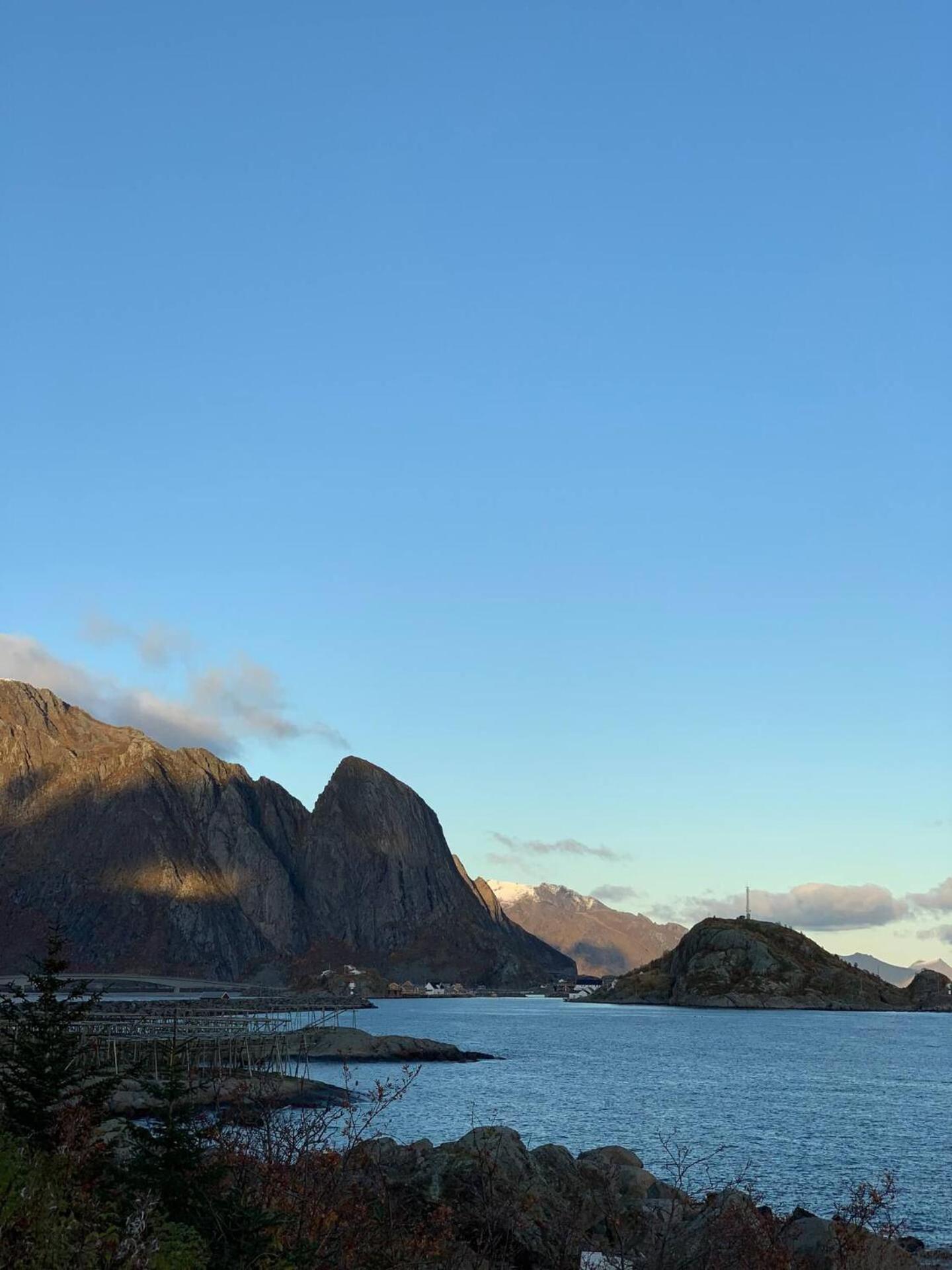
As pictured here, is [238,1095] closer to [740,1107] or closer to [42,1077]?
[42,1077]

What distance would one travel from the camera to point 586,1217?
33.1 meters

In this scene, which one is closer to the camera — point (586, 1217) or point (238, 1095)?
point (238, 1095)

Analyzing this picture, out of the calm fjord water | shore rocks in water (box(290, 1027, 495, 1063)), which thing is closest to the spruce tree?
the calm fjord water

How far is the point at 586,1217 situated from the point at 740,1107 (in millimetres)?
58664

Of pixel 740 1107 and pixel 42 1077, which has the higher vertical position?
pixel 42 1077

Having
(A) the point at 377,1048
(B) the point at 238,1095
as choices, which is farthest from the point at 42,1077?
(A) the point at 377,1048

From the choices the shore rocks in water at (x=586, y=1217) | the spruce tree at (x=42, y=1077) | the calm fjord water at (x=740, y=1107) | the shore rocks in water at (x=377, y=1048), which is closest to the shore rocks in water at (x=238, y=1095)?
the spruce tree at (x=42, y=1077)

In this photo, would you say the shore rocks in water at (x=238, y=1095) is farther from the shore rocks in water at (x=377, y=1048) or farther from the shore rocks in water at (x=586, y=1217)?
the shore rocks in water at (x=377, y=1048)

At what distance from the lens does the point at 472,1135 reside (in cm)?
3450

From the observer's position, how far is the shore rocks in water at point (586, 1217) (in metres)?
21.0

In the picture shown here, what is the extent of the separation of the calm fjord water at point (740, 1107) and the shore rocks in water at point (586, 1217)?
1564 cm

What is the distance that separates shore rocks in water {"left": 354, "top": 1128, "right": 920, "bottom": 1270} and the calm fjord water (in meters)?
15.6

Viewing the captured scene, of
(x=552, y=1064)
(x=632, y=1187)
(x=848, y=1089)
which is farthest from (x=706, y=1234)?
(x=552, y=1064)

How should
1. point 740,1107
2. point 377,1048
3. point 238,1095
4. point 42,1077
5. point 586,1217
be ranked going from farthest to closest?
point 377,1048 → point 740,1107 → point 586,1217 → point 42,1077 → point 238,1095
